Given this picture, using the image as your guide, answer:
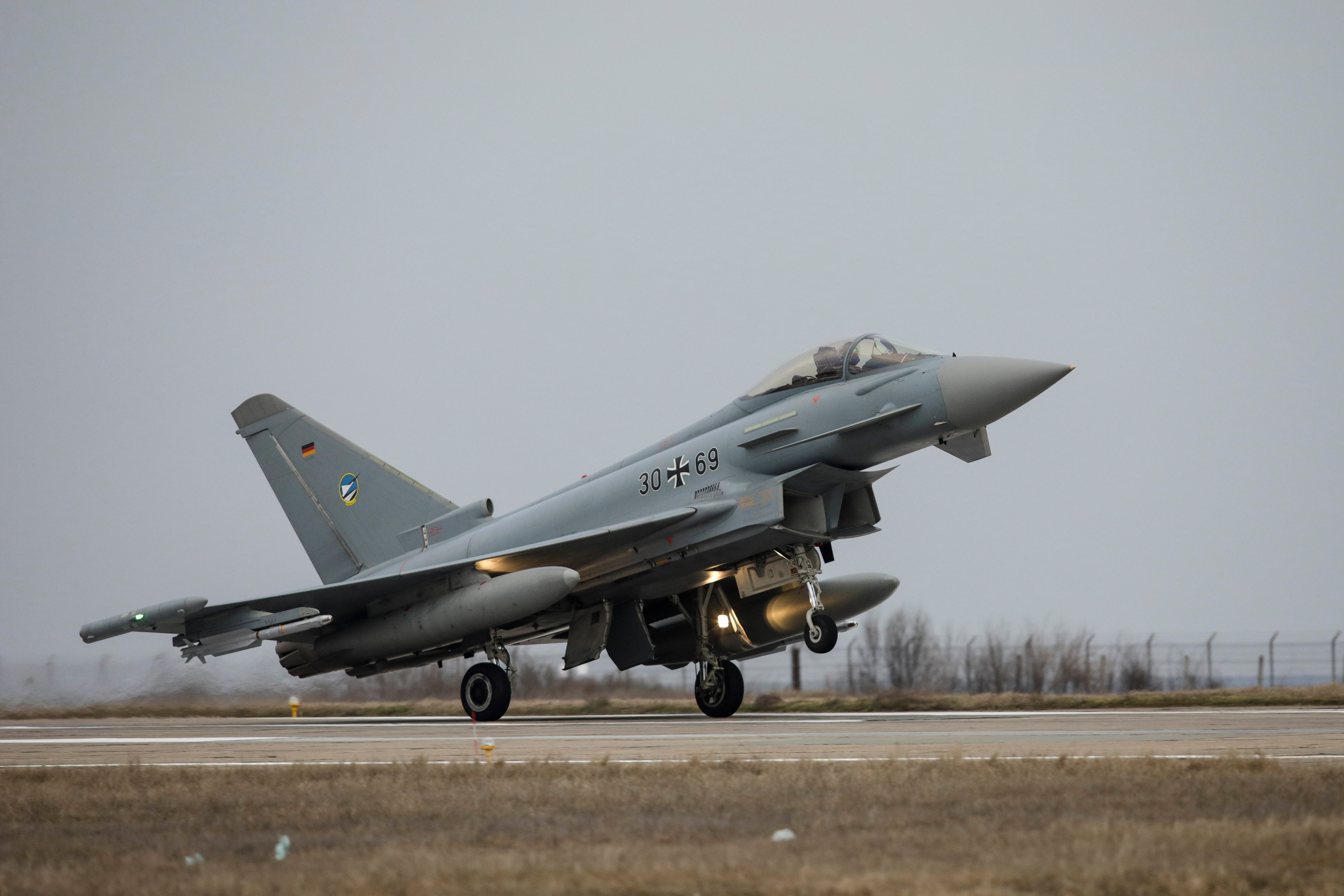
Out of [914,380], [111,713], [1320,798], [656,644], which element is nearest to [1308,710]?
[914,380]

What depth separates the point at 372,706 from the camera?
23.1 m

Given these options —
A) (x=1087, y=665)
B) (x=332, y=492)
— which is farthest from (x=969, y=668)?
(x=332, y=492)

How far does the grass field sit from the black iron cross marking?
5161mm

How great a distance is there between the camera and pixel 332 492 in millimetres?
18906

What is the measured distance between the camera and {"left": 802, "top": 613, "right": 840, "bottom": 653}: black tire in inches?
536

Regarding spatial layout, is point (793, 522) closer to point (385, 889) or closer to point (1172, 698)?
point (1172, 698)

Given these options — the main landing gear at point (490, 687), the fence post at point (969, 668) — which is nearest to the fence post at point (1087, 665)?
the fence post at point (969, 668)

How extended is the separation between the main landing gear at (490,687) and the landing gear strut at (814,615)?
3.82 metres

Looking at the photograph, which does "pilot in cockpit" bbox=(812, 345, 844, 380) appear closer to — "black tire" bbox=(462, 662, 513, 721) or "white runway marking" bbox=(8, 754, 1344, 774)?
"black tire" bbox=(462, 662, 513, 721)

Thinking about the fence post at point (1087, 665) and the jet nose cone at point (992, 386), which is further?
the fence post at point (1087, 665)

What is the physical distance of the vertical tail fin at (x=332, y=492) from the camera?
60.5 ft

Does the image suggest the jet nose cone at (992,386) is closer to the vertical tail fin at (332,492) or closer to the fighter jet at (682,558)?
the fighter jet at (682,558)

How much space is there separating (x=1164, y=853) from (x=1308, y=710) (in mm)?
12888

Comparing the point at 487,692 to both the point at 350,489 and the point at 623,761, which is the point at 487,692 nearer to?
the point at 350,489
